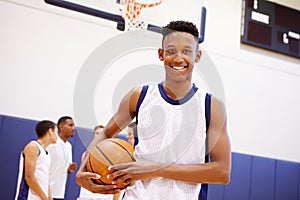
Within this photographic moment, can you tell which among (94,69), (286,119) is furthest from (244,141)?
(94,69)

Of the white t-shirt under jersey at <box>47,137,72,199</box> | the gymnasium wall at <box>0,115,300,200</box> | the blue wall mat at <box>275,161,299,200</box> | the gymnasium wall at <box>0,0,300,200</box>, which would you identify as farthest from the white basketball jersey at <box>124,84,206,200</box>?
the blue wall mat at <box>275,161,299,200</box>

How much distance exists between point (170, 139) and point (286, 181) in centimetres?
648

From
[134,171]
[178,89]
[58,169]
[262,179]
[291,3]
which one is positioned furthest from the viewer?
[291,3]

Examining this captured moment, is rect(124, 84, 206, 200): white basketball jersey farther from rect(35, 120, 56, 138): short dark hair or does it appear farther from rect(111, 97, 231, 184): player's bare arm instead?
rect(35, 120, 56, 138): short dark hair

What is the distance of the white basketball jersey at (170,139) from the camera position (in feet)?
4.99

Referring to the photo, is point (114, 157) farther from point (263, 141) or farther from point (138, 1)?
point (263, 141)

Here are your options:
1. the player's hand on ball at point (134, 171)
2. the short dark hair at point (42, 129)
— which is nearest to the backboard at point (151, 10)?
the short dark hair at point (42, 129)

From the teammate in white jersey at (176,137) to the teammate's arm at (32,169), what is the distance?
244 cm

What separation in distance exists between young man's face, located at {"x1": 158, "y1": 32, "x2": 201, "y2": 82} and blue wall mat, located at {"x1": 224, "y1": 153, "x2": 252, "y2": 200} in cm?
549

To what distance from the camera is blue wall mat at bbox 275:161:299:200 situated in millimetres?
7223

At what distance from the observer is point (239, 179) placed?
22.4 ft

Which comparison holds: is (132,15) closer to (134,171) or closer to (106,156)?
(106,156)

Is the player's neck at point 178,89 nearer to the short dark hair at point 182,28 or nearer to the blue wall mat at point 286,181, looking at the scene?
the short dark hair at point 182,28

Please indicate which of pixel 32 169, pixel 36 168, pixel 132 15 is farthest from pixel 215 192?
pixel 32 169
